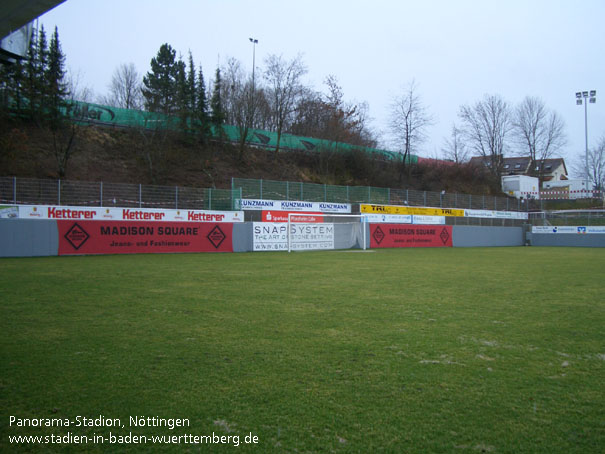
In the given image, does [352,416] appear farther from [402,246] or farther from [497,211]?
[497,211]

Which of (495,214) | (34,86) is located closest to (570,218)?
(495,214)

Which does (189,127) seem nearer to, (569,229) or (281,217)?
(281,217)

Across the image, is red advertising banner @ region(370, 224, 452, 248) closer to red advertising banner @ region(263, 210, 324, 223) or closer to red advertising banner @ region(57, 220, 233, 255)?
red advertising banner @ region(263, 210, 324, 223)

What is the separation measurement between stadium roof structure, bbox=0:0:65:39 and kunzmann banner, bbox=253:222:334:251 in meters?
21.7

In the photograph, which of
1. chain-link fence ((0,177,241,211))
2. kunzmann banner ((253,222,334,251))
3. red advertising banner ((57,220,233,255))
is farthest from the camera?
kunzmann banner ((253,222,334,251))

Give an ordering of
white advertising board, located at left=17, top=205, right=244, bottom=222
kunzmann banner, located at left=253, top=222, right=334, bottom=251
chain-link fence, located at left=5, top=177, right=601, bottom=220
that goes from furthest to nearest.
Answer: kunzmann banner, located at left=253, top=222, right=334, bottom=251 → chain-link fence, located at left=5, top=177, right=601, bottom=220 → white advertising board, located at left=17, top=205, right=244, bottom=222

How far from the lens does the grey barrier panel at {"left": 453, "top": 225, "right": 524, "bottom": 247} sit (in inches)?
1371

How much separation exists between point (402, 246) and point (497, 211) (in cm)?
1602

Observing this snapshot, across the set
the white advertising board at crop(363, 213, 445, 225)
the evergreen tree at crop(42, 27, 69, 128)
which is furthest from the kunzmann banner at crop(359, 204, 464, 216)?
the evergreen tree at crop(42, 27, 69, 128)

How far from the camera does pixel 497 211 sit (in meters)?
41.4

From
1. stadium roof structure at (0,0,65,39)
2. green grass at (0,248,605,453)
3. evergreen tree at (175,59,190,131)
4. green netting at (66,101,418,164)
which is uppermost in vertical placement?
evergreen tree at (175,59,190,131)

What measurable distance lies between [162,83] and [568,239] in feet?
132

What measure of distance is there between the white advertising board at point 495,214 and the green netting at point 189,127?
11529 mm

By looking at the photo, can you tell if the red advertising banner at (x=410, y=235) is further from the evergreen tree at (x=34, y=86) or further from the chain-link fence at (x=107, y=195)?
the evergreen tree at (x=34, y=86)
